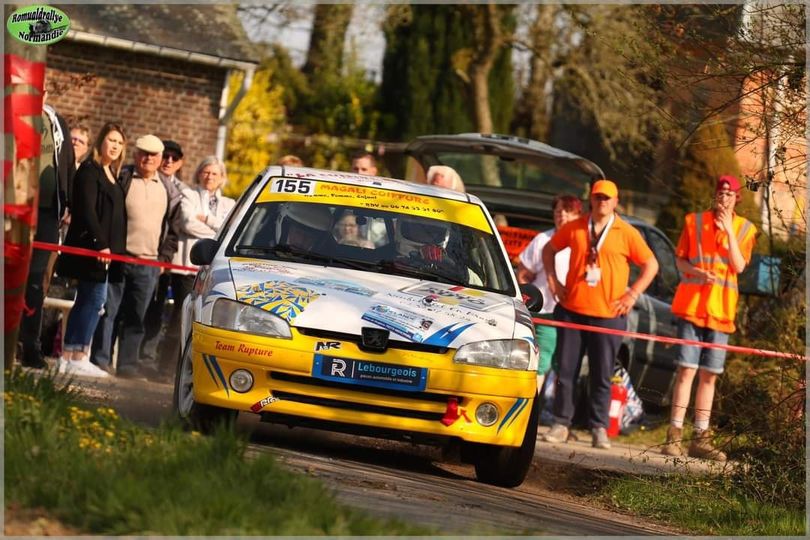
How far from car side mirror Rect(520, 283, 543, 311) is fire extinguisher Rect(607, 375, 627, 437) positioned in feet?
14.4

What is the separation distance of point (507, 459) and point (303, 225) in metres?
2.03

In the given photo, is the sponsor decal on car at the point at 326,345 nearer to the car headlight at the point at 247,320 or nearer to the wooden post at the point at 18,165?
the car headlight at the point at 247,320

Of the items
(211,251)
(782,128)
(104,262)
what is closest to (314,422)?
(211,251)

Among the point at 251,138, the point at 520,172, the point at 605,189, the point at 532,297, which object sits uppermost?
the point at 251,138

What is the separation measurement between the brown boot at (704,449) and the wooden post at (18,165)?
4732 millimetres

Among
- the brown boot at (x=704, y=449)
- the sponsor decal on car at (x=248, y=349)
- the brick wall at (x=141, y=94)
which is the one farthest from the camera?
the brick wall at (x=141, y=94)

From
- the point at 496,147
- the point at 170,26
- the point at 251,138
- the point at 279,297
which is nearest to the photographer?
the point at 279,297

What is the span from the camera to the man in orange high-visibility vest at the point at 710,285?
13039 mm

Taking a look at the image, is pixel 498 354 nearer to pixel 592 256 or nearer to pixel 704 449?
pixel 704 449

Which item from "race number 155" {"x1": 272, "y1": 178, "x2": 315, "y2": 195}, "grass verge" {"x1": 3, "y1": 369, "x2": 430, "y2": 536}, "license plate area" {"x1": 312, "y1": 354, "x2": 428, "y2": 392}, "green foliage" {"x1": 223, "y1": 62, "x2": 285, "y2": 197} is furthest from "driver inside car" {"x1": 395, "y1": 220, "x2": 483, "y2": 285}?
"green foliage" {"x1": 223, "y1": 62, "x2": 285, "y2": 197}

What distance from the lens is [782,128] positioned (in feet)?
33.3

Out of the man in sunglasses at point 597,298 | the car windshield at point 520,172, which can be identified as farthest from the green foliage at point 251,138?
the man in sunglasses at point 597,298

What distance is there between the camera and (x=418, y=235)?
10.2 metres

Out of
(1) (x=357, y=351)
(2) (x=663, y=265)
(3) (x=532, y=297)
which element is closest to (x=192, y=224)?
(3) (x=532, y=297)
